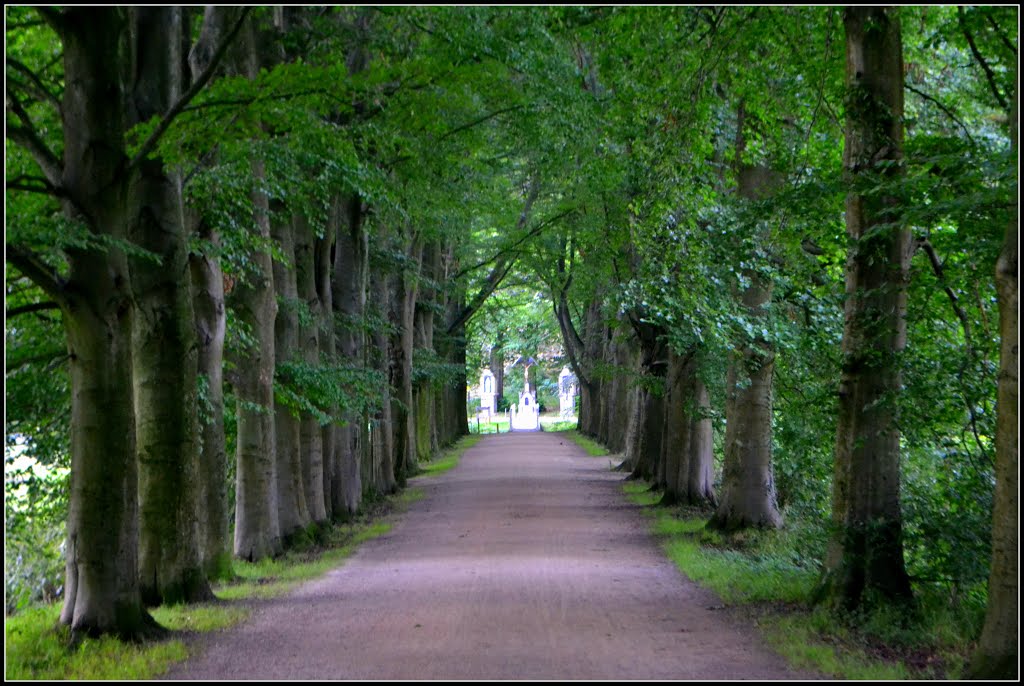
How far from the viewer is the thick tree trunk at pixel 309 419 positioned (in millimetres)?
18672

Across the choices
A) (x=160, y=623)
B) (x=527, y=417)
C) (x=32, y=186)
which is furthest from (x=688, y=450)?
(x=527, y=417)

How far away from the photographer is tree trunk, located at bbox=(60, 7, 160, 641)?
8.98m

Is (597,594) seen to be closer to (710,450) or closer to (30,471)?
(30,471)

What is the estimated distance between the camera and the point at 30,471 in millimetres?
12852

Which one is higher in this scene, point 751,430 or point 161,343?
point 161,343

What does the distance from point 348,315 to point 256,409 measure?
24.8 ft

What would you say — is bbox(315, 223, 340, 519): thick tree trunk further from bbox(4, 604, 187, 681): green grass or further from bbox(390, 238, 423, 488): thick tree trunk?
bbox(4, 604, 187, 681): green grass

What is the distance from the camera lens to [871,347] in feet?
34.5

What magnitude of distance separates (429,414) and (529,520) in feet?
69.8

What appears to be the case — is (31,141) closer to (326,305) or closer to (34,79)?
(34,79)

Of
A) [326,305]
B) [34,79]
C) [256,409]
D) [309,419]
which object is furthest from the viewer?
[326,305]

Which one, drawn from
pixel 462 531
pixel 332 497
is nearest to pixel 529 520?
pixel 462 531

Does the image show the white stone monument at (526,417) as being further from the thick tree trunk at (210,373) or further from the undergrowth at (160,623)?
the thick tree trunk at (210,373)

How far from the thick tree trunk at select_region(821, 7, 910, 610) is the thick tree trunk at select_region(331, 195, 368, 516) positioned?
12.4 meters
